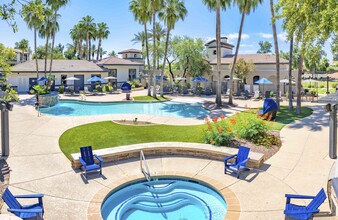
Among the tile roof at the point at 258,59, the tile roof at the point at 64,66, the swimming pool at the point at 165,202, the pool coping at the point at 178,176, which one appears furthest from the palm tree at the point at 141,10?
the swimming pool at the point at 165,202

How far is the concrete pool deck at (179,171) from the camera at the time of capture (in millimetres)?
8227

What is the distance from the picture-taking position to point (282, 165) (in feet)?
37.3

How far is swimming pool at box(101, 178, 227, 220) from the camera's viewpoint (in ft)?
26.8

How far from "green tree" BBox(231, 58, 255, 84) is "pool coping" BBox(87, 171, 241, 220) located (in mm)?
32641

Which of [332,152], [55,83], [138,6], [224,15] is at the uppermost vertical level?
[138,6]

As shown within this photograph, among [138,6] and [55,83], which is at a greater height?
[138,6]

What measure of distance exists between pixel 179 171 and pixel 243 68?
3245cm

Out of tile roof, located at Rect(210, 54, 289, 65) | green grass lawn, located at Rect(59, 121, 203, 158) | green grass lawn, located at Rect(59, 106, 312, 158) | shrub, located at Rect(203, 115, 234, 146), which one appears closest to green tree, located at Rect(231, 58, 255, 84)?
tile roof, located at Rect(210, 54, 289, 65)

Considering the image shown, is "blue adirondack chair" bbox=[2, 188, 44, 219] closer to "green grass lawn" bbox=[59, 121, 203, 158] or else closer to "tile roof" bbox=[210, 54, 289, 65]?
"green grass lawn" bbox=[59, 121, 203, 158]

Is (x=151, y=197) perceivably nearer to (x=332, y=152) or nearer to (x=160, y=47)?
(x=332, y=152)

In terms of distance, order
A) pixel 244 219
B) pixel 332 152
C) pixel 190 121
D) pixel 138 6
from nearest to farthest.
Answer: pixel 244 219
pixel 332 152
pixel 190 121
pixel 138 6

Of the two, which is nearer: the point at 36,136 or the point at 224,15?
the point at 36,136

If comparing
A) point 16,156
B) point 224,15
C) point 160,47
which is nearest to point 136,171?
point 16,156

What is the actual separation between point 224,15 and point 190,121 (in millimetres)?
14466
